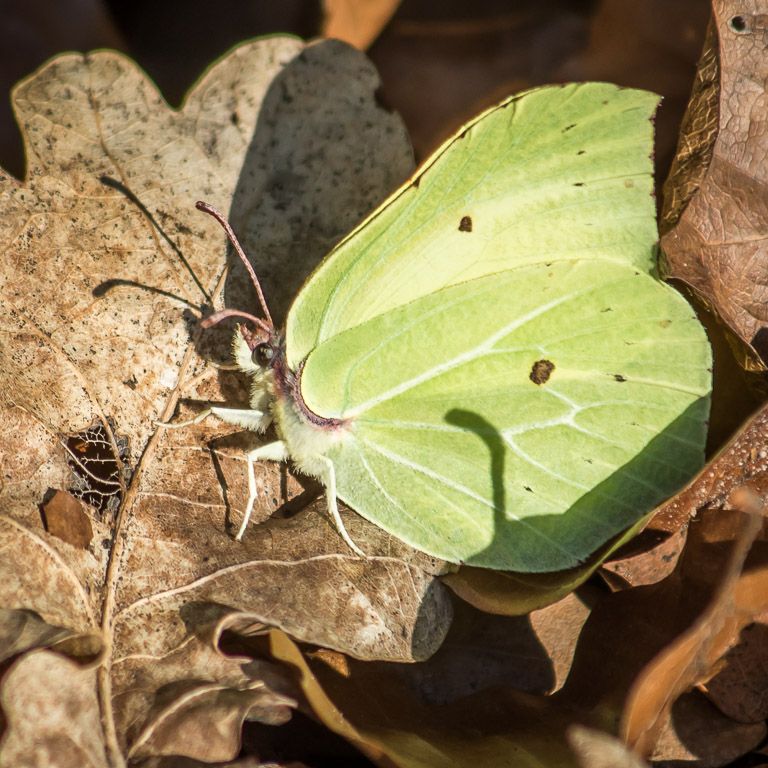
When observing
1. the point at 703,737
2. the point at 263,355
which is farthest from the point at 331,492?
→ the point at 703,737

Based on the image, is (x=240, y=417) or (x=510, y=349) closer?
(x=510, y=349)

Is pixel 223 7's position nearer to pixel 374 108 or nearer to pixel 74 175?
pixel 374 108

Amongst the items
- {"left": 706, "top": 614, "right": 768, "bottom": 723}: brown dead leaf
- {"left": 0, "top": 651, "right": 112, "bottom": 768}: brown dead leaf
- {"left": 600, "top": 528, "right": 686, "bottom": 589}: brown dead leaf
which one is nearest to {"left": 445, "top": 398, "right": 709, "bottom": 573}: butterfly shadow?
{"left": 600, "top": 528, "right": 686, "bottom": 589}: brown dead leaf

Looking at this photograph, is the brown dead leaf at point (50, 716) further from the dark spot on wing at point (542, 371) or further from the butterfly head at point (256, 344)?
the dark spot on wing at point (542, 371)

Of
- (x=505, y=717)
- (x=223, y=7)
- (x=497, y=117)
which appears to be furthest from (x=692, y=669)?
(x=223, y=7)

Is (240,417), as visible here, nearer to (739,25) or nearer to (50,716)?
(50,716)

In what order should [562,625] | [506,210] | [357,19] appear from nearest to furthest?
[506,210], [562,625], [357,19]
